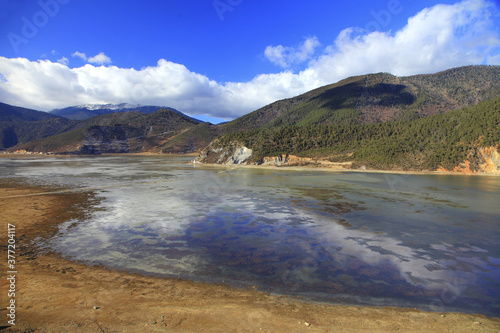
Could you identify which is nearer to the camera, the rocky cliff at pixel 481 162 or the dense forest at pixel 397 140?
the rocky cliff at pixel 481 162

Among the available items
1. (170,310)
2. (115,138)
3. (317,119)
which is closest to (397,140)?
(170,310)

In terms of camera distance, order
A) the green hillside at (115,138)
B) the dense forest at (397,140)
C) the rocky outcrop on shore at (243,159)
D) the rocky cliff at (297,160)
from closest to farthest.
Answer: the rocky cliff at (297,160) → the dense forest at (397,140) → the rocky outcrop on shore at (243,159) → the green hillside at (115,138)

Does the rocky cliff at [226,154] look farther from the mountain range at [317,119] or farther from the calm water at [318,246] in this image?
the calm water at [318,246]

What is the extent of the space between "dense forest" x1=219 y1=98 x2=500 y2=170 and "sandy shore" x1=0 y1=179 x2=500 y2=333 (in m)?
42.6

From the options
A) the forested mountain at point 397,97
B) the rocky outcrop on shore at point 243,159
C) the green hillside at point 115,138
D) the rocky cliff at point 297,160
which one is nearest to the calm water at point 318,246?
the rocky cliff at point 297,160

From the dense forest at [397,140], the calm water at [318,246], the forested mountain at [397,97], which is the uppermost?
the forested mountain at [397,97]

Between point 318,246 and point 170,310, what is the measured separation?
6.14m

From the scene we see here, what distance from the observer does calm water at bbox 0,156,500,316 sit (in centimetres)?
671

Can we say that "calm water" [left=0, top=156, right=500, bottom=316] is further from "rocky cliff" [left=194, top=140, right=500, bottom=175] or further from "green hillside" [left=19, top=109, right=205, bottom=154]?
"green hillside" [left=19, top=109, right=205, bottom=154]

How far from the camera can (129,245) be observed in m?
9.81

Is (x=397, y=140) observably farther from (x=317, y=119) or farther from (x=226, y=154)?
(x=317, y=119)

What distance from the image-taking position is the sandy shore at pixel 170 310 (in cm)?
477

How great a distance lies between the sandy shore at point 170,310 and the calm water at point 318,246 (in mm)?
568

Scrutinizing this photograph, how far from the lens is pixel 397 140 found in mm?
48438
